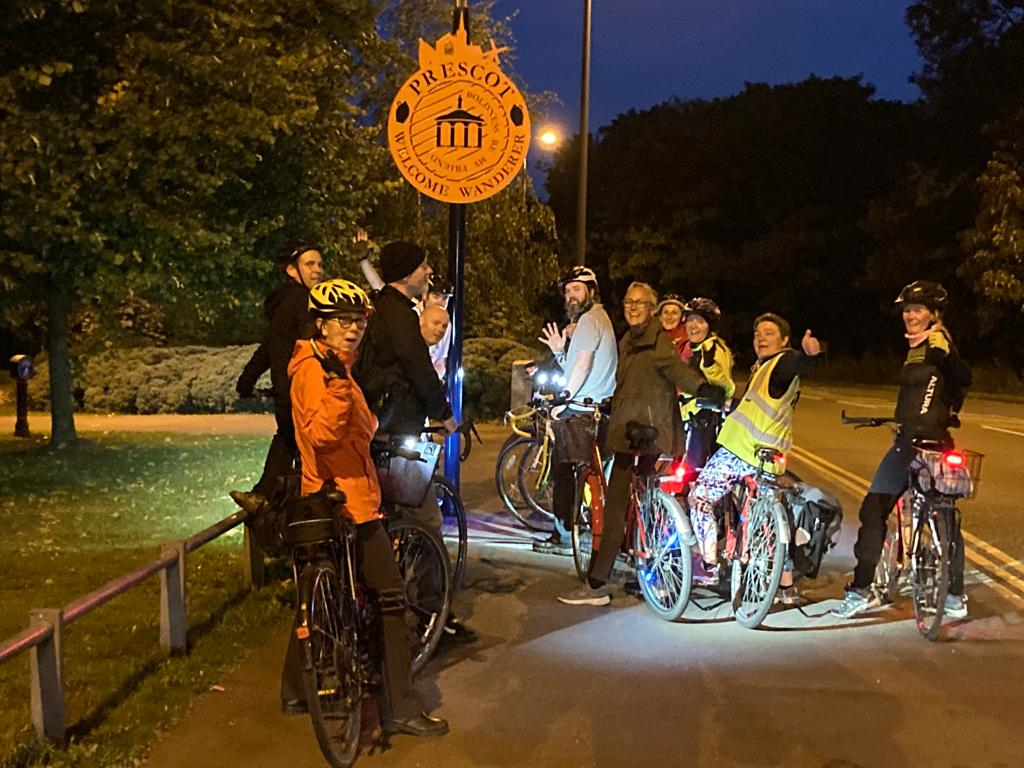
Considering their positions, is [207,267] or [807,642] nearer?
[807,642]

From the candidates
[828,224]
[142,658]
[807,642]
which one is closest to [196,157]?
[142,658]

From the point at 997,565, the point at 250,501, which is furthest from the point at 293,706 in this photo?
the point at 997,565

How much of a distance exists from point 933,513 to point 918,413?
57 cm

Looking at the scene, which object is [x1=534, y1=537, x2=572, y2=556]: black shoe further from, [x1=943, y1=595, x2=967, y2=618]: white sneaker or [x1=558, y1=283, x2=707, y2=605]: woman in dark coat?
[x1=943, y1=595, x2=967, y2=618]: white sneaker

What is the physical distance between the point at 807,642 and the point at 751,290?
46.9 m

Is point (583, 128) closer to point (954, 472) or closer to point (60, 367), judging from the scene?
point (60, 367)

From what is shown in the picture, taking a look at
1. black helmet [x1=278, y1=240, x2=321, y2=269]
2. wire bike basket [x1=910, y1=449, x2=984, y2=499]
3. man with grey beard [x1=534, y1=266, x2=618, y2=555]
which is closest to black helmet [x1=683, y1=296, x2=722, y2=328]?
man with grey beard [x1=534, y1=266, x2=618, y2=555]

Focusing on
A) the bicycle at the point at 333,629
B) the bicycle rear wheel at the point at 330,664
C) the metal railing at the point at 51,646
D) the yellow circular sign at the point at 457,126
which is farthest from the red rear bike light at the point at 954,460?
the metal railing at the point at 51,646

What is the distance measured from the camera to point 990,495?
1143cm

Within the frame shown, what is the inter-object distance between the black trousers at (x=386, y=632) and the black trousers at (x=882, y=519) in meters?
3.15

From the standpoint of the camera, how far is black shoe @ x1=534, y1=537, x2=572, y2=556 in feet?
26.8

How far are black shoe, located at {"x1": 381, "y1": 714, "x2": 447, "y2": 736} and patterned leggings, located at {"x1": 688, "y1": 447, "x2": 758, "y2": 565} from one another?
2.51 m

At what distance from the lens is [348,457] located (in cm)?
446

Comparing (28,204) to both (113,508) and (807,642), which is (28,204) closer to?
(113,508)
